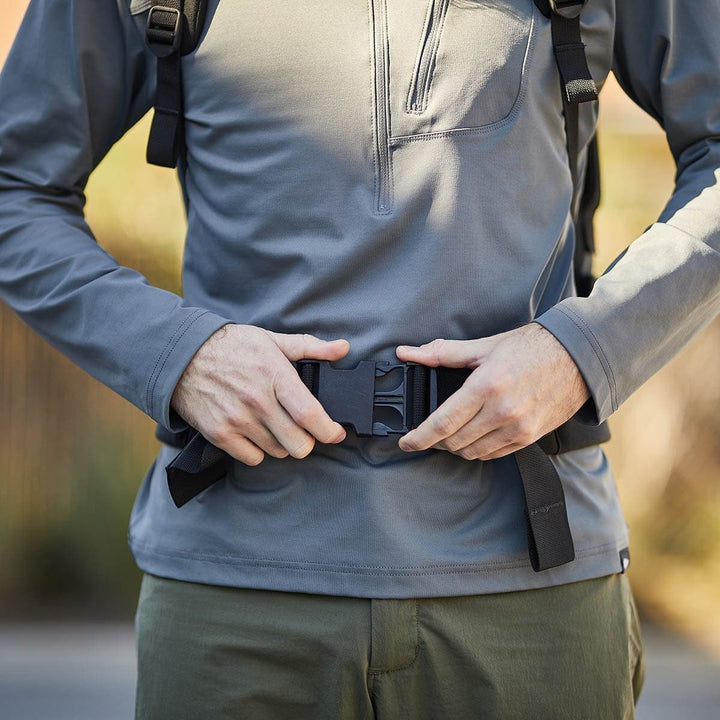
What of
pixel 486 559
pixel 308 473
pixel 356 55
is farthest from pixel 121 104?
pixel 486 559

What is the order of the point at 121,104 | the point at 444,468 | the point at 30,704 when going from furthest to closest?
the point at 30,704 → the point at 121,104 → the point at 444,468

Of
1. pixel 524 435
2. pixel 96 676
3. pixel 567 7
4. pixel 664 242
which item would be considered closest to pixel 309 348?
pixel 524 435

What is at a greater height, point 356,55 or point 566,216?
point 356,55

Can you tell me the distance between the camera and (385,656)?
1.32 meters

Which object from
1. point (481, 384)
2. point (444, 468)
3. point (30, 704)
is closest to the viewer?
point (481, 384)

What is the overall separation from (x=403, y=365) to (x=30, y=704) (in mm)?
3128

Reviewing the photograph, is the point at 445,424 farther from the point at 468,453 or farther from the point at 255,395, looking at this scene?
the point at 255,395

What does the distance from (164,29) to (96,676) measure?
329 centimetres

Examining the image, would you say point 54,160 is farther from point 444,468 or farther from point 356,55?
point 444,468

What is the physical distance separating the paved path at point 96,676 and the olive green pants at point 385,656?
8.38 feet

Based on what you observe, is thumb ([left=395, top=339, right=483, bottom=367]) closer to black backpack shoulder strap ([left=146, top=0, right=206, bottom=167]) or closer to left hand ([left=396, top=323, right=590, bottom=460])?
left hand ([left=396, top=323, right=590, bottom=460])

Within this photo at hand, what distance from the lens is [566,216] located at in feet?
4.92

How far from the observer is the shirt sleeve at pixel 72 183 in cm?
141

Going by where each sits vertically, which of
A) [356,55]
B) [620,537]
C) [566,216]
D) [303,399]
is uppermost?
[356,55]
